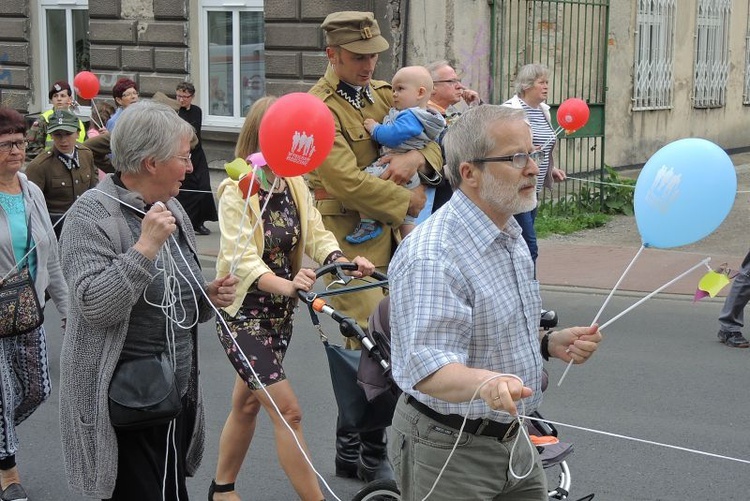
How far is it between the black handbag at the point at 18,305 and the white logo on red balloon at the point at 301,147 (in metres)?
1.49

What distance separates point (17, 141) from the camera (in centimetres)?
508

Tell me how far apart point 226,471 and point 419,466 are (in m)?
1.97

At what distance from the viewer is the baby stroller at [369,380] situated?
4.07 m

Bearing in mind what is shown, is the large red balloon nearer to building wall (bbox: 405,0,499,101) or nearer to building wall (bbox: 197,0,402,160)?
building wall (bbox: 405,0,499,101)

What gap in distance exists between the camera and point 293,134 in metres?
4.06

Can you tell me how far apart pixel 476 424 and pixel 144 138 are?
1.42m

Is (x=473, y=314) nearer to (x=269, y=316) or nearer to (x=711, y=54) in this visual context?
(x=269, y=316)

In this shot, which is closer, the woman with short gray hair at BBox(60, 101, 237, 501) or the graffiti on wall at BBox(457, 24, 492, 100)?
the woman with short gray hair at BBox(60, 101, 237, 501)

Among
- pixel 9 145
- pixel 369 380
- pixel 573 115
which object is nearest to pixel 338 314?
pixel 369 380

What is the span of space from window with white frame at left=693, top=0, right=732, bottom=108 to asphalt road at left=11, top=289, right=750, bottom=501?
10.7 m

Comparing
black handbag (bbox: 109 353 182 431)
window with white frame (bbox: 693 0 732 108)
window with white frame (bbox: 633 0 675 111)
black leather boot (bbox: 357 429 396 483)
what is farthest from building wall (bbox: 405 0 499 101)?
black handbag (bbox: 109 353 182 431)

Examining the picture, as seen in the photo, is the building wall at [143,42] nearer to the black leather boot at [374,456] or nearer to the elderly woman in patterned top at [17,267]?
the elderly woman in patterned top at [17,267]

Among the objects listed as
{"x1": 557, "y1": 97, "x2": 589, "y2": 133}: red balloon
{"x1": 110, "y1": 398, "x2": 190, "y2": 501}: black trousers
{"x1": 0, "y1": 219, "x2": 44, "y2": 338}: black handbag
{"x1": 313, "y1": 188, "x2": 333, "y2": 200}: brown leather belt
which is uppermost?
{"x1": 557, "y1": 97, "x2": 589, "y2": 133}: red balloon

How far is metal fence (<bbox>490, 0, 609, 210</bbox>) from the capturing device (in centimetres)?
1345
